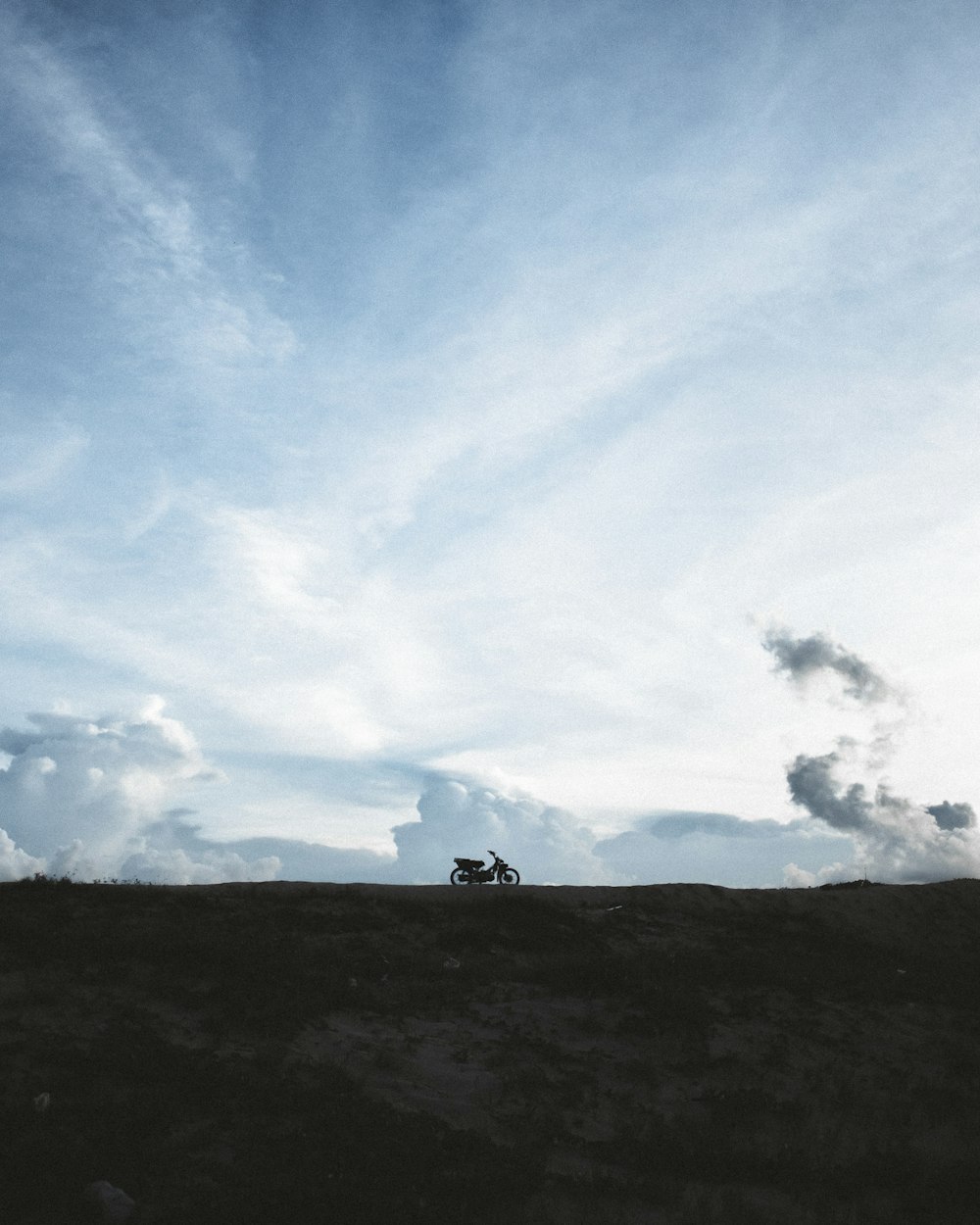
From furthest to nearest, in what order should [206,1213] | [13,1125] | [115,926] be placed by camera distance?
[115,926] < [13,1125] < [206,1213]

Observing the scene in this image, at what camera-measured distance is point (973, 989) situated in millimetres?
19781

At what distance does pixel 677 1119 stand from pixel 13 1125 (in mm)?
8746

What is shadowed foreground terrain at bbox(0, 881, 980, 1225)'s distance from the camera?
9656mm

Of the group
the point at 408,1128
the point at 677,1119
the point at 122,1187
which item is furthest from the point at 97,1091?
the point at 677,1119

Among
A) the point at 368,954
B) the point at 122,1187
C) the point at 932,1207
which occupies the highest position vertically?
the point at 368,954

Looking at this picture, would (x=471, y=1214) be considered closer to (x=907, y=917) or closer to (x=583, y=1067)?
(x=583, y=1067)

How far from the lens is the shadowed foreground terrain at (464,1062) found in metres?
9.66

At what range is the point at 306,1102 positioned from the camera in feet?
36.9

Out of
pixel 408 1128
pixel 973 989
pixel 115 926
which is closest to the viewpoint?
pixel 408 1128

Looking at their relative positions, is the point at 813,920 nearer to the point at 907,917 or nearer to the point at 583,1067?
the point at 907,917

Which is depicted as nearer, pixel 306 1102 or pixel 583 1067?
pixel 306 1102

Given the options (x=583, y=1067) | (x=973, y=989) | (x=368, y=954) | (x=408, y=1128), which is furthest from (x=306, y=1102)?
(x=973, y=989)

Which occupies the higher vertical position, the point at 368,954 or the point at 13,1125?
the point at 368,954

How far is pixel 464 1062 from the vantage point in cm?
1369
